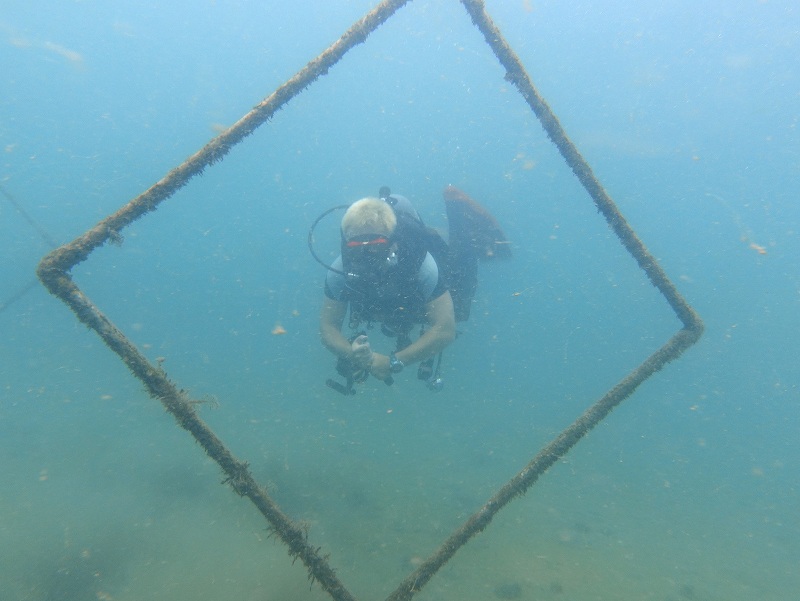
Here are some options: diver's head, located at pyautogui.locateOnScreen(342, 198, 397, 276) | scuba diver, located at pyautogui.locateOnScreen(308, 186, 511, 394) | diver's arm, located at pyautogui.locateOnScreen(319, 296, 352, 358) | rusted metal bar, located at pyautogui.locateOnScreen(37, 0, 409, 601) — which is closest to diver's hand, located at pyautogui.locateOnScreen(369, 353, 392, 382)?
scuba diver, located at pyautogui.locateOnScreen(308, 186, 511, 394)

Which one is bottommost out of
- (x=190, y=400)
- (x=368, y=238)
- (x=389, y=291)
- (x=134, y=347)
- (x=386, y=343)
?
(x=386, y=343)

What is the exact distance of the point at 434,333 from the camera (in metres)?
5.88

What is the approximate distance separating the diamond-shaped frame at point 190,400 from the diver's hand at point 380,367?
2550mm

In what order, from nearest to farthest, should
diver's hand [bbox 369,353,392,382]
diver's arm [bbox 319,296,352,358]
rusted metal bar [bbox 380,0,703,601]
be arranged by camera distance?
1. rusted metal bar [bbox 380,0,703,601]
2. diver's hand [bbox 369,353,392,382]
3. diver's arm [bbox 319,296,352,358]

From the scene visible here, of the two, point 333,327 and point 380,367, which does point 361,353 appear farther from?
point 333,327

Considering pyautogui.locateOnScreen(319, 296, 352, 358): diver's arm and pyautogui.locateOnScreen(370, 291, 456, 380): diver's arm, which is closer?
pyautogui.locateOnScreen(370, 291, 456, 380): diver's arm

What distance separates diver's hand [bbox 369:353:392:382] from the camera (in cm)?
→ 517

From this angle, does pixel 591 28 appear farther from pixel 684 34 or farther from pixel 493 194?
pixel 493 194

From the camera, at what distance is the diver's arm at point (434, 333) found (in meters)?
5.80

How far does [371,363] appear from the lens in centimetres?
500

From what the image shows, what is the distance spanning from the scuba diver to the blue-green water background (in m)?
2.03

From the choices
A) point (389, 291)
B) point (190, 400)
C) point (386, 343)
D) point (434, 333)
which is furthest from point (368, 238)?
point (386, 343)

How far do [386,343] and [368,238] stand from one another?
590 inches

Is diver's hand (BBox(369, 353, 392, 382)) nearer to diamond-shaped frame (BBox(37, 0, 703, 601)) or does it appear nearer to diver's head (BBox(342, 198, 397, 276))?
diver's head (BBox(342, 198, 397, 276))
